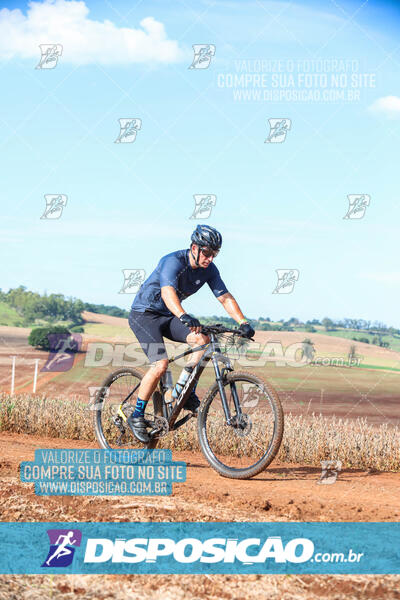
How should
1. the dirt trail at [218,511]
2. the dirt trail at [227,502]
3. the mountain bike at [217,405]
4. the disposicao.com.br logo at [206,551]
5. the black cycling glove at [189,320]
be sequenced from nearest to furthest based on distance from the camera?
the dirt trail at [218,511]
the disposicao.com.br logo at [206,551]
the dirt trail at [227,502]
the black cycling glove at [189,320]
the mountain bike at [217,405]

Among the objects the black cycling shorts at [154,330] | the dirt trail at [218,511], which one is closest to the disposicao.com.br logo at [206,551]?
the dirt trail at [218,511]

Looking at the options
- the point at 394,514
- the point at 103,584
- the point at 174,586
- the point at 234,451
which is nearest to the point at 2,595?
the point at 103,584

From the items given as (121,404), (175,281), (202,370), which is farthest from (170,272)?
(121,404)

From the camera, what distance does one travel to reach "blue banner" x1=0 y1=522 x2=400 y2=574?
14.2 feet

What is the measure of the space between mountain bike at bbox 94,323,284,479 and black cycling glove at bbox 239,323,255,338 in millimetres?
70

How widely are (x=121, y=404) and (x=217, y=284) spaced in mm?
2010

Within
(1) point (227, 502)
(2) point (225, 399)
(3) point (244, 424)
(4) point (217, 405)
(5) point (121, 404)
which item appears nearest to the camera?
(1) point (227, 502)

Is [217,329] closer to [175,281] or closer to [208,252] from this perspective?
[175,281]

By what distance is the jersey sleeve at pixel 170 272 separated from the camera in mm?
6738

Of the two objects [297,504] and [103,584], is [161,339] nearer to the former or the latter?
[297,504]

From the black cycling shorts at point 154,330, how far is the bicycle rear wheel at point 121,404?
578mm

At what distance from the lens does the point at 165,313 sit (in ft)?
23.6

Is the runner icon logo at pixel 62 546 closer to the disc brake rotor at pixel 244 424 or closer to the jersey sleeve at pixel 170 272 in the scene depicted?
the disc brake rotor at pixel 244 424

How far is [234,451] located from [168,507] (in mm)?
3314
